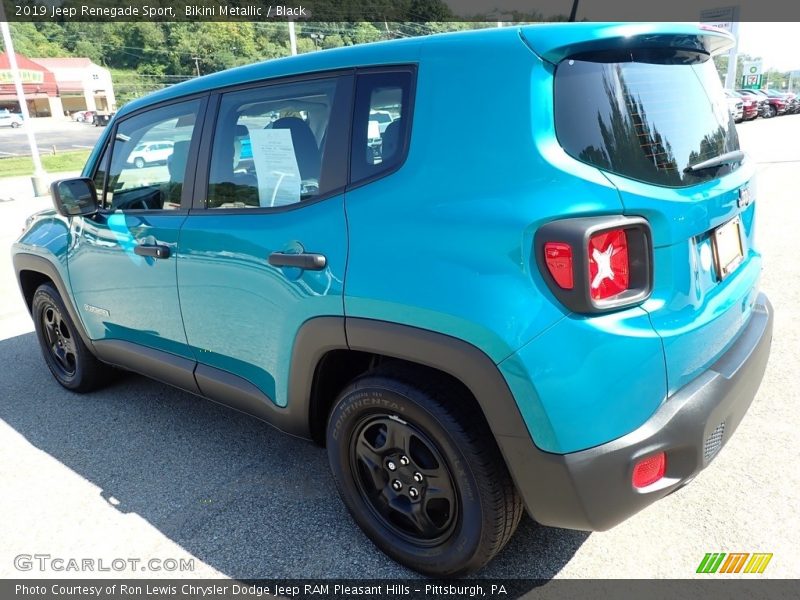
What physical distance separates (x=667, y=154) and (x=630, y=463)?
944 millimetres

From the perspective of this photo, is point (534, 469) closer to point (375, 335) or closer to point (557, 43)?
point (375, 335)

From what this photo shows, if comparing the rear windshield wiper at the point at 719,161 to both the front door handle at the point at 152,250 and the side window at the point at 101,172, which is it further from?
the side window at the point at 101,172

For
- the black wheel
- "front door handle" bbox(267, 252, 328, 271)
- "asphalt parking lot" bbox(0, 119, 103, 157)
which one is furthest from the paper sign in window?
"asphalt parking lot" bbox(0, 119, 103, 157)

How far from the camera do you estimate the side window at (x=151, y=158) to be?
283cm

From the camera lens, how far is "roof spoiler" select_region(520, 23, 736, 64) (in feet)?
5.65

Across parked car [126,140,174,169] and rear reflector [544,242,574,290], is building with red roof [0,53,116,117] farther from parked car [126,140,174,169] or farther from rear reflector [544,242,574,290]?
rear reflector [544,242,574,290]

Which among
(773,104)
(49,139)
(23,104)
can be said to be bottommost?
(49,139)

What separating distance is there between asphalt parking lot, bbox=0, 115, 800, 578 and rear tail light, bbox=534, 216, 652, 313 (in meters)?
1.12

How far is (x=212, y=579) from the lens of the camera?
2.25 meters

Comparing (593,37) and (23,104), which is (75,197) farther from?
(23,104)

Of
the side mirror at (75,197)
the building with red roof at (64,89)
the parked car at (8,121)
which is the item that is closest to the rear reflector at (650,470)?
the side mirror at (75,197)

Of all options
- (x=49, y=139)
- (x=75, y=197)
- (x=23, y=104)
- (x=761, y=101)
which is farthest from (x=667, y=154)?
(x=49, y=139)

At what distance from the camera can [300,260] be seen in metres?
2.15

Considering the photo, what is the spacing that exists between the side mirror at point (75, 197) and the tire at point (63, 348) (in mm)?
806
